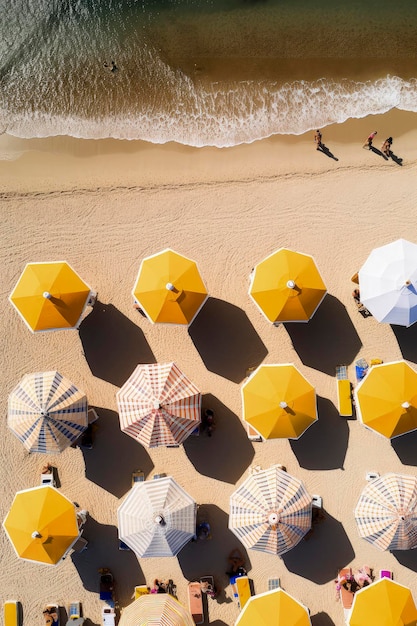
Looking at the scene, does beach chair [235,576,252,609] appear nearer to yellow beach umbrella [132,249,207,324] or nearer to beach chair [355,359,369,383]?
beach chair [355,359,369,383]

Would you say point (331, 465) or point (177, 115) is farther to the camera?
point (177, 115)

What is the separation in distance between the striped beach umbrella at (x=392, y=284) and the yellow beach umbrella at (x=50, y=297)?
7.45 meters

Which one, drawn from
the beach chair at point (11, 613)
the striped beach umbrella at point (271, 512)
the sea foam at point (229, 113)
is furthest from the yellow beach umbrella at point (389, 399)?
the beach chair at point (11, 613)

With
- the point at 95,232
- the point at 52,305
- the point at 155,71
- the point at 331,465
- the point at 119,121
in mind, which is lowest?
the point at 331,465

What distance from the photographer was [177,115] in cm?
1369

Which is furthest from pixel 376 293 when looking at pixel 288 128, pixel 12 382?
pixel 12 382

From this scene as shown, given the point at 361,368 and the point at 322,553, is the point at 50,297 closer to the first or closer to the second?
the point at 361,368

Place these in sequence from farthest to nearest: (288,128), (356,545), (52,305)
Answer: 1. (288,128)
2. (356,545)
3. (52,305)

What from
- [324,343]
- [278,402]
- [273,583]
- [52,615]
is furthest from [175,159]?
[52,615]

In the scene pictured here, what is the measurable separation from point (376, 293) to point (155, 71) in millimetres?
9716

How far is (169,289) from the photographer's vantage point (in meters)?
11.0

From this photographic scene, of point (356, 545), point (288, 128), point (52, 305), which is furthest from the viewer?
point (288, 128)

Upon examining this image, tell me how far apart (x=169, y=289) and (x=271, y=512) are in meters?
5.98

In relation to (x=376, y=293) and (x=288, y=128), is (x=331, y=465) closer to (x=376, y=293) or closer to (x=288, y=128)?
(x=376, y=293)
